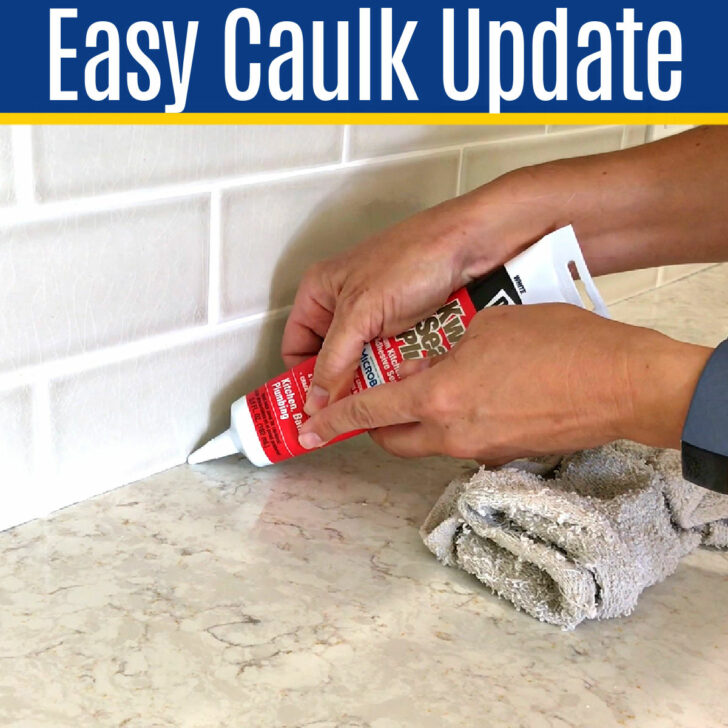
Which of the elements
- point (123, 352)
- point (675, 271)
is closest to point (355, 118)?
point (123, 352)

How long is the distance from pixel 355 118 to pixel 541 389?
277mm

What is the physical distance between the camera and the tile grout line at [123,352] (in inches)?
25.0

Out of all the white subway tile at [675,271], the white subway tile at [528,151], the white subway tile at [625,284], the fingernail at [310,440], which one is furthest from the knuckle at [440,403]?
the white subway tile at [675,271]

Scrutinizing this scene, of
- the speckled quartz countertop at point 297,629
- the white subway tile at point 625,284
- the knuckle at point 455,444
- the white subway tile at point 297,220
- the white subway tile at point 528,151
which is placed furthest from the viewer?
the white subway tile at point 625,284

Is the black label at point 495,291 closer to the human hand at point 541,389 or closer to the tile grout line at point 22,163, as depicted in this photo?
the human hand at point 541,389

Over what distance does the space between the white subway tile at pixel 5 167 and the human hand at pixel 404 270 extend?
0.71ft

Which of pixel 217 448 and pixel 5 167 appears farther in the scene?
pixel 217 448

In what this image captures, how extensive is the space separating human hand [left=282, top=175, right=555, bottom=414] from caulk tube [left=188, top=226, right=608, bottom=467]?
1 cm

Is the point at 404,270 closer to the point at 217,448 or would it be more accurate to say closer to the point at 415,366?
the point at 415,366

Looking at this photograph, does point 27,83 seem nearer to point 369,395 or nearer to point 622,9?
point 369,395

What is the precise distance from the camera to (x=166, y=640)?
574 mm

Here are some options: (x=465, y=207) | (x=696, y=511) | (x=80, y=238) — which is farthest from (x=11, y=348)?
(x=696, y=511)

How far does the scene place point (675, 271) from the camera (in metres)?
1.25

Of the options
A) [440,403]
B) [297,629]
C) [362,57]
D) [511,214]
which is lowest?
[297,629]
